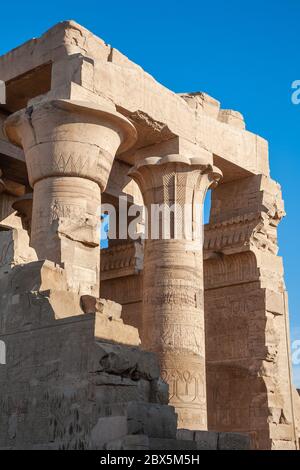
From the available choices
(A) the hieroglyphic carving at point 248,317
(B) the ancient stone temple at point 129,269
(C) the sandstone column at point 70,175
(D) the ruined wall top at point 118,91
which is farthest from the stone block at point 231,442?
(A) the hieroglyphic carving at point 248,317

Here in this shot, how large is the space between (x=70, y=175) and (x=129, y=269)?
6.40 metres

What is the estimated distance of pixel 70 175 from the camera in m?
11.9

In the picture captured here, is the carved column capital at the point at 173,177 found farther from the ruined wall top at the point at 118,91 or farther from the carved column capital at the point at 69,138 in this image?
the carved column capital at the point at 69,138

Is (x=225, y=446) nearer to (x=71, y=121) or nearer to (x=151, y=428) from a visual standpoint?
(x=151, y=428)

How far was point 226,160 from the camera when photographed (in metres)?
15.8

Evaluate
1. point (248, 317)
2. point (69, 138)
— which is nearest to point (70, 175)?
point (69, 138)

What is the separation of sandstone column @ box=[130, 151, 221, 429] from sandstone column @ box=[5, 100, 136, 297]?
1890 millimetres

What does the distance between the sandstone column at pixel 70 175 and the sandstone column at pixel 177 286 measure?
6.20 feet

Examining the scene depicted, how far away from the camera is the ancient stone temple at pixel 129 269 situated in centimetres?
786

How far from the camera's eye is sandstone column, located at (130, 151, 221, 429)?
12.8 m

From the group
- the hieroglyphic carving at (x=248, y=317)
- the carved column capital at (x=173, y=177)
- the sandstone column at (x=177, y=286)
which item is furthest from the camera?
the hieroglyphic carving at (x=248, y=317)

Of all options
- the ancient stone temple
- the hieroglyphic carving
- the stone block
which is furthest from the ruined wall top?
the stone block

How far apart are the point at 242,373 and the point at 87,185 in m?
6.06
